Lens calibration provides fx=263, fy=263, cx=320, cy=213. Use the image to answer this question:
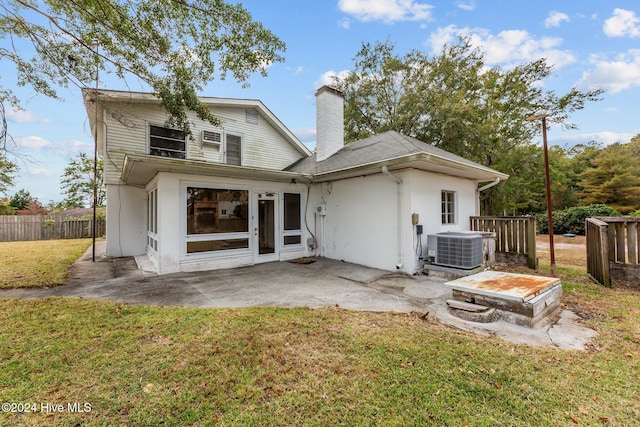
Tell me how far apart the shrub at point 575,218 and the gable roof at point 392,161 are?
13532mm

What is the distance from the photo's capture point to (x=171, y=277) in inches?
244

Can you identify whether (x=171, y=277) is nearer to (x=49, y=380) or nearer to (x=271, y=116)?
(x=49, y=380)

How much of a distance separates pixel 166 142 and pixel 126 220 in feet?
10.2

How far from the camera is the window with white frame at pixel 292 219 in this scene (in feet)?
28.0

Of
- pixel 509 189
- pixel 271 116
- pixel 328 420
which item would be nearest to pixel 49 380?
pixel 328 420

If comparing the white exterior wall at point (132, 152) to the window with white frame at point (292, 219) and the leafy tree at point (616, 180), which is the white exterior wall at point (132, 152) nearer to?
the window with white frame at point (292, 219)

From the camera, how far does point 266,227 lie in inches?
324

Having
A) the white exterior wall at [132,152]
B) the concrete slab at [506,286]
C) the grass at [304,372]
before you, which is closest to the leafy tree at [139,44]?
the white exterior wall at [132,152]

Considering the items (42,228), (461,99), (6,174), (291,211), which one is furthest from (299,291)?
(6,174)

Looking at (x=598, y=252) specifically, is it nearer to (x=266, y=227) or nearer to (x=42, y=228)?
(x=266, y=227)

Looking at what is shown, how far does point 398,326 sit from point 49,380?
370cm

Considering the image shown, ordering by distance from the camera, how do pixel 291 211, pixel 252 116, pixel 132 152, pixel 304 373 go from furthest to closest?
pixel 252 116, pixel 132 152, pixel 291 211, pixel 304 373

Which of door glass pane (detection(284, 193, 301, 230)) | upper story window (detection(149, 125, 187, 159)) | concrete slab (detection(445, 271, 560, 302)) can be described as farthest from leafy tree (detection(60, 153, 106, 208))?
concrete slab (detection(445, 271, 560, 302))

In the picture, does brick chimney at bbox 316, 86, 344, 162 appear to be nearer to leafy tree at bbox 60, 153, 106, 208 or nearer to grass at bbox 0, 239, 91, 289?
grass at bbox 0, 239, 91, 289
